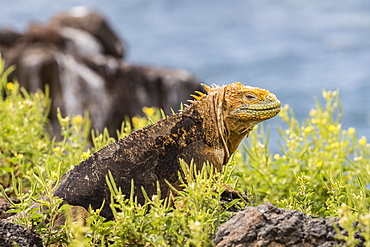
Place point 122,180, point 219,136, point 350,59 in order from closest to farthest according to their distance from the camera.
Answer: point 122,180
point 219,136
point 350,59

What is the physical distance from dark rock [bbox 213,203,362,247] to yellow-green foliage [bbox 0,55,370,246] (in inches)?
4.8

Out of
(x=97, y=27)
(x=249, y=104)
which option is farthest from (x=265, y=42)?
(x=249, y=104)

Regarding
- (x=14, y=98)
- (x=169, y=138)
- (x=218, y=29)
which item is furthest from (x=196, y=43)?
(x=169, y=138)

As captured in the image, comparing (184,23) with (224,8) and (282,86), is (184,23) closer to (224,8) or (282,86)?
(224,8)

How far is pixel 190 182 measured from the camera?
3141 mm

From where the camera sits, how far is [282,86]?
23125 mm

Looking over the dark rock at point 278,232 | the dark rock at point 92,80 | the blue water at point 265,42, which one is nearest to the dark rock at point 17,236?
the dark rock at point 278,232

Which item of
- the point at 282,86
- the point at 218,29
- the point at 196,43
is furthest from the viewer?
the point at 218,29

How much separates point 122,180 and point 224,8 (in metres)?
32.8

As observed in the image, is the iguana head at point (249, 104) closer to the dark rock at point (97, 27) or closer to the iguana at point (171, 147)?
the iguana at point (171, 147)

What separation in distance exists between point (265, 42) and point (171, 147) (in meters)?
25.4

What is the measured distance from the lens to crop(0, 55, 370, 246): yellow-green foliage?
2.98 meters

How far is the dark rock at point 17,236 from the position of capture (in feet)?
10.1

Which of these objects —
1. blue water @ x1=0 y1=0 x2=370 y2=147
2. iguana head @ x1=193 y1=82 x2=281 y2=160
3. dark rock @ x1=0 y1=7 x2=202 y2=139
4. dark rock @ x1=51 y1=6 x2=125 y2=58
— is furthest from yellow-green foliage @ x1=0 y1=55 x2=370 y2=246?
blue water @ x1=0 y1=0 x2=370 y2=147
